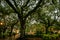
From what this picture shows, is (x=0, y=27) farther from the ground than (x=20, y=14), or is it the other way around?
(x=20, y=14)

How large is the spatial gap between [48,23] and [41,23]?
1219mm

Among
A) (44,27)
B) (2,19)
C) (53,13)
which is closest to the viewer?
(2,19)

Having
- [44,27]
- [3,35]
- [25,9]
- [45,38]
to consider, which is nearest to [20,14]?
[25,9]

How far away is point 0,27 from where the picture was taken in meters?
16.0

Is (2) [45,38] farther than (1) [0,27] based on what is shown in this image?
No

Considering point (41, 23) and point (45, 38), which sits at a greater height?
point (41, 23)

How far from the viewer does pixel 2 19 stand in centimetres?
1558

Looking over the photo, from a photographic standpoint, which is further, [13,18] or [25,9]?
[13,18]

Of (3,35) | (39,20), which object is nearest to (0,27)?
(3,35)

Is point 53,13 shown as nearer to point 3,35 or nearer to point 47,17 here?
point 47,17

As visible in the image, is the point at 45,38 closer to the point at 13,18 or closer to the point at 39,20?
the point at 13,18

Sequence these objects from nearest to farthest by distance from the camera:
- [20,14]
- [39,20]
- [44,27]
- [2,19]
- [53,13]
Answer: [20,14] → [2,19] → [53,13] → [39,20] → [44,27]

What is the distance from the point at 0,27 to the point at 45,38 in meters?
6.24

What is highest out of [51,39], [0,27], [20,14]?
[20,14]
